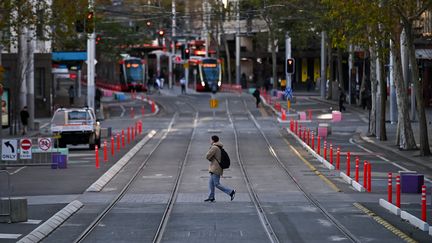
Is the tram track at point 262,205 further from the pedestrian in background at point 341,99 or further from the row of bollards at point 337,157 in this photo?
the pedestrian in background at point 341,99


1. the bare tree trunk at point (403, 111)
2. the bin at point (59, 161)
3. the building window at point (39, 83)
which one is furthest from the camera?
the building window at point (39, 83)

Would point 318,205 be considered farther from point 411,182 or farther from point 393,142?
point 393,142

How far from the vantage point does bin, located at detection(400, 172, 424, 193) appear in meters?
27.8

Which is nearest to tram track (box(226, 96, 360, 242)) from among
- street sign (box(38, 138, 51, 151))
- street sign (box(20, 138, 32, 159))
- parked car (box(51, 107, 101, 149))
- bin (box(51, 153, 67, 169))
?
bin (box(51, 153, 67, 169))

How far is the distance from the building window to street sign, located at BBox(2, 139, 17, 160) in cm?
3898

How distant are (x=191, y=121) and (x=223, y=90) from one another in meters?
44.3

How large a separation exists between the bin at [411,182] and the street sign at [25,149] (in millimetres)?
13799

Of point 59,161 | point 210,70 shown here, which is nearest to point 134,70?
point 210,70

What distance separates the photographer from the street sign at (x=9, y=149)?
112 ft

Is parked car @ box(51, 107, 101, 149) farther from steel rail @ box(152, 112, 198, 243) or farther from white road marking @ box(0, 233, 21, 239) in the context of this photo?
white road marking @ box(0, 233, 21, 239)

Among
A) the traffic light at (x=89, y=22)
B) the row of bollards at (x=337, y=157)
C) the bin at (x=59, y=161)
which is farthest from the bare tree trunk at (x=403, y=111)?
the bin at (x=59, y=161)

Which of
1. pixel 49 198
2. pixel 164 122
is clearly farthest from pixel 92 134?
pixel 164 122

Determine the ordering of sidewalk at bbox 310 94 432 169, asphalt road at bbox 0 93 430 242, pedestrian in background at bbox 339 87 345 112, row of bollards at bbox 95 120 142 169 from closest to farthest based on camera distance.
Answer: asphalt road at bbox 0 93 430 242 → row of bollards at bbox 95 120 142 169 → sidewalk at bbox 310 94 432 169 → pedestrian in background at bbox 339 87 345 112

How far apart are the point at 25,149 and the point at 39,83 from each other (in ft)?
125
